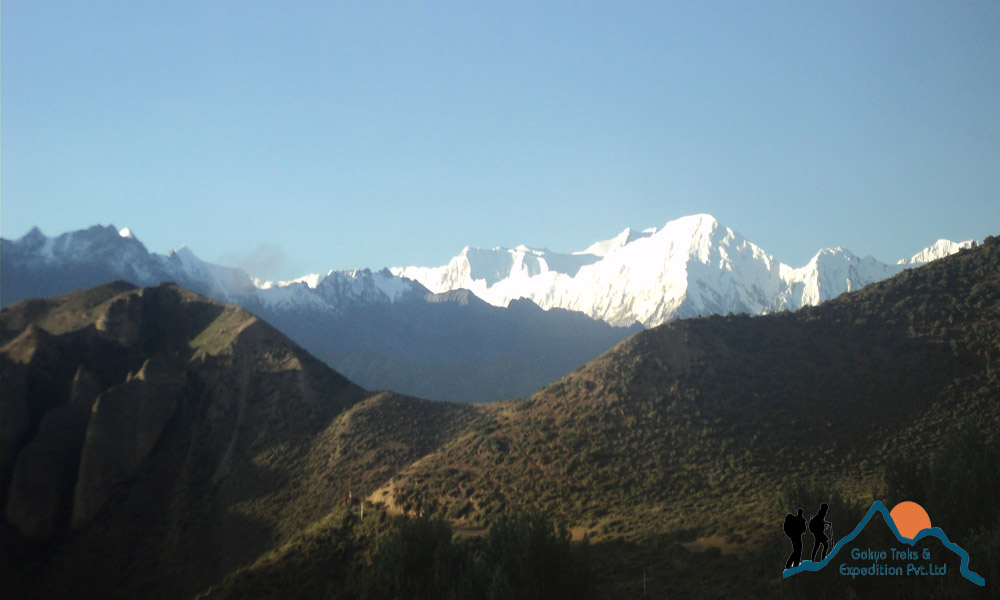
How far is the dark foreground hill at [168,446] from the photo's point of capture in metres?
58.6

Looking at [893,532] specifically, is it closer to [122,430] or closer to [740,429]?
[740,429]

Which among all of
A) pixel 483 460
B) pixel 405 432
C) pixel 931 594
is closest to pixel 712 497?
pixel 483 460

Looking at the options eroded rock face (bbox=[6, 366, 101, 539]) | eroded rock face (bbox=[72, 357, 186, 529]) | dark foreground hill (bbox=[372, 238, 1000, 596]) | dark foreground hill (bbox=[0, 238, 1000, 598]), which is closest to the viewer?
dark foreground hill (bbox=[372, 238, 1000, 596])

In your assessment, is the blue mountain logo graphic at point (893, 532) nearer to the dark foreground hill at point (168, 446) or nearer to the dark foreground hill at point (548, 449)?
the dark foreground hill at point (548, 449)

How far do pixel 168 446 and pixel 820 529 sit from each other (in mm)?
63121

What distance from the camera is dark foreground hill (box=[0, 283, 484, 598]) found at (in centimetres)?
5859

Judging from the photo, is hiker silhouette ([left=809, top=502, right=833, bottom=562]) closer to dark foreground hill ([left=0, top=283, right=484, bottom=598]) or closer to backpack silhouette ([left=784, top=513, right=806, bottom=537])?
backpack silhouette ([left=784, top=513, right=806, bottom=537])

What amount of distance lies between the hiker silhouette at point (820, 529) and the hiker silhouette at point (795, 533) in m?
0.48

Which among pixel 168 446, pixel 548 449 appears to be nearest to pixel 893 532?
pixel 548 449

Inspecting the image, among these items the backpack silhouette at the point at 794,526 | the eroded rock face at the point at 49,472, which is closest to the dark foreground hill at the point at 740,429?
the backpack silhouette at the point at 794,526

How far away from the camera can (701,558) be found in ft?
122

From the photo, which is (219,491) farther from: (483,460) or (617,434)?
(617,434)

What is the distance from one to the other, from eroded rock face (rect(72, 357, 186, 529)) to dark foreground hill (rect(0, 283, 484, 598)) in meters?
0.13

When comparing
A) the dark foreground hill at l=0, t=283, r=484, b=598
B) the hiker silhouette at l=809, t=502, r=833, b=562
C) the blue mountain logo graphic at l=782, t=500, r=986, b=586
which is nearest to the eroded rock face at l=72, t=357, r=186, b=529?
the dark foreground hill at l=0, t=283, r=484, b=598
